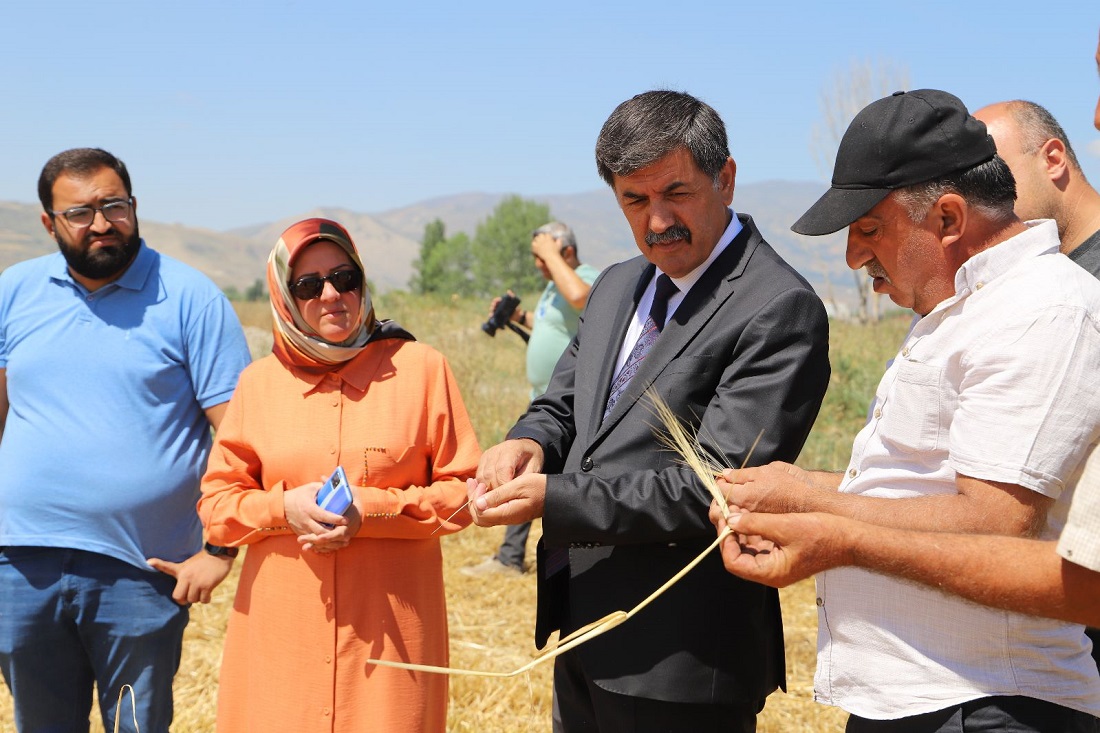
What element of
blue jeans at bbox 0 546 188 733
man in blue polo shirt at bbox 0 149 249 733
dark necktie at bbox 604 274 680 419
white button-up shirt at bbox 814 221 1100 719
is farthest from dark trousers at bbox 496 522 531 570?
white button-up shirt at bbox 814 221 1100 719

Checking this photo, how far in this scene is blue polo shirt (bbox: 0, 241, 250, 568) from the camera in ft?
11.9

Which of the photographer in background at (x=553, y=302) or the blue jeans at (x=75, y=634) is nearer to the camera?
the blue jeans at (x=75, y=634)

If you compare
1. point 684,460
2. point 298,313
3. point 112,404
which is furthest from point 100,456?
point 684,460

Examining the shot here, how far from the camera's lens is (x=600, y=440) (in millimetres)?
2889

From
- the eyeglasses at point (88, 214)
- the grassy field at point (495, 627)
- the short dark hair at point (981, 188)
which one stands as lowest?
the grassy field at point (495, 627)

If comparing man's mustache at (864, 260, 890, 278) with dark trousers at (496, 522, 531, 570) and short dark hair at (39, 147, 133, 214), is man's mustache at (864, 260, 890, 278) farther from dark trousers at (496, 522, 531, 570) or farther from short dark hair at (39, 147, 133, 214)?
dark trousers at (496, 522, 531, 570)

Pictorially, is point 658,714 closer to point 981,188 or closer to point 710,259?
point 710,259

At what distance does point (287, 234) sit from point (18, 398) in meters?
1.30

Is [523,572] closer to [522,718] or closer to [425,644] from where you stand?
[522,718]

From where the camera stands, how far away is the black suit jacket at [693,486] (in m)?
2.63

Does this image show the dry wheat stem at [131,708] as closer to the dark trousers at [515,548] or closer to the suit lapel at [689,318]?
the suit lapel at [689,318]

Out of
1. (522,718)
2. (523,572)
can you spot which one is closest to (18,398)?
(522,718)

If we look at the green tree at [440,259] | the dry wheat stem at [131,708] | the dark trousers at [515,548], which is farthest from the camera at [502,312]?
the green tree at [440,259]

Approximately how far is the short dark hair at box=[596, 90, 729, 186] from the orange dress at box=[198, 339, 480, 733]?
959 millimetres
